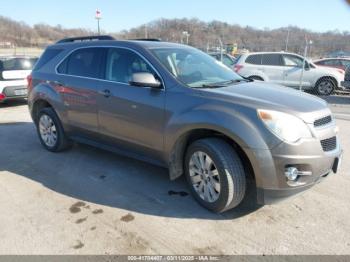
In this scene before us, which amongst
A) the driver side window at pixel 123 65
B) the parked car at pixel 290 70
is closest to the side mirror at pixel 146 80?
the driver side window at pixel 123 65

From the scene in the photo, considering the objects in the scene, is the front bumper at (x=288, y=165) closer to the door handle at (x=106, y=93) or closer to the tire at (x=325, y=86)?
the door handle at (x=106, y=93)

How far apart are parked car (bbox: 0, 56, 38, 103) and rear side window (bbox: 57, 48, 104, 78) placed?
5.30m

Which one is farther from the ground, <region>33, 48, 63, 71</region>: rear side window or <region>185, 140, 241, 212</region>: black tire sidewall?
<region>33, 48, 63, 71</region>: rear side window

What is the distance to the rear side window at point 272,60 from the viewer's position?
12094mm

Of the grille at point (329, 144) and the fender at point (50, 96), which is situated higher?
the fender at point (50, 96)

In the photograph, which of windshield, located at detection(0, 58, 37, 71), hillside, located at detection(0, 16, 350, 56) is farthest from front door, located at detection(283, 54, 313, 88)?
hillside, located at detection(0, 16, 350, 56)

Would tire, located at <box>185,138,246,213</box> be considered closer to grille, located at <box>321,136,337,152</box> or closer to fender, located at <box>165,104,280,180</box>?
fender, located at <box>165,104,280,180</box>

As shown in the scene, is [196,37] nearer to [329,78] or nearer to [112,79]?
[329,78]

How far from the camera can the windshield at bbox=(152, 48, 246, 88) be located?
3732 millimetres

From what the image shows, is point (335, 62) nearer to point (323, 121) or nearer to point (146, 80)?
point (323, 121)

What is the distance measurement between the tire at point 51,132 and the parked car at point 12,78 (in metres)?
4.67

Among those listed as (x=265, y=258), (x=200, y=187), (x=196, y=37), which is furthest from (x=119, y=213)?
(x=196, y=37)

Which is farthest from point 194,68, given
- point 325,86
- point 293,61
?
point 325,86

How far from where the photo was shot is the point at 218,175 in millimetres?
3217
